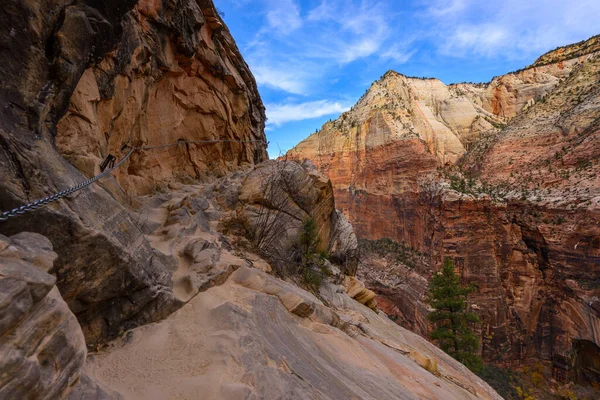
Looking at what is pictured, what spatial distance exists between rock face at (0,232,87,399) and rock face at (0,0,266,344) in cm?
62

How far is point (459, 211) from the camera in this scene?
88.3 feet

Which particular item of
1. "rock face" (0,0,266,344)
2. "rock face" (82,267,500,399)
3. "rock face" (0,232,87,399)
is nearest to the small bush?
"rock face" (82,267,500,399)

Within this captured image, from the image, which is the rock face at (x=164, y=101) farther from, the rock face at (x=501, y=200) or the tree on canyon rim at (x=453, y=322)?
the rock face at (x=501, y=200)

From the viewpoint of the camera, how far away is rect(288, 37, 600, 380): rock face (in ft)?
71.1

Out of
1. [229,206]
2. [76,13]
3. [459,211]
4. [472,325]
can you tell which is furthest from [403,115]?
[76,13]

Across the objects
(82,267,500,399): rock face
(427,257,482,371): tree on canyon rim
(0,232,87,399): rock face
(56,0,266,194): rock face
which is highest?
(56,0,266,194): rock face

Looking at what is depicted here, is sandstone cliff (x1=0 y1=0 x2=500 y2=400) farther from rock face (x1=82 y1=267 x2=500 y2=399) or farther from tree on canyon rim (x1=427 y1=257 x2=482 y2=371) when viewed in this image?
tree on canyon rim (x1=427 y1=257 x2=482 y2=371)

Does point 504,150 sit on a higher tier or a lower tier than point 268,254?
higher

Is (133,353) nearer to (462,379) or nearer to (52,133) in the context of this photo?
(52,133)

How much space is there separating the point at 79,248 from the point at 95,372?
1.13 meters

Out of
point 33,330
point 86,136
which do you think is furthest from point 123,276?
point 86,136

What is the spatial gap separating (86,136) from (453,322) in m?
20.2

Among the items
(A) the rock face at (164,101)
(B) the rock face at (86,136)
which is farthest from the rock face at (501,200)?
(B) the rock face at (86,136)

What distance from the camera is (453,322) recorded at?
714 inches
